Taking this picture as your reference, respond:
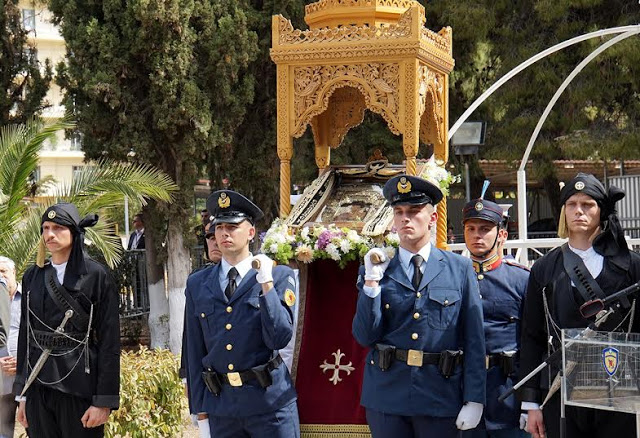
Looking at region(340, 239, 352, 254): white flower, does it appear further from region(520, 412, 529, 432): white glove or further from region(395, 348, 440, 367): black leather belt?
region(520, 412, 529, 432): white glove

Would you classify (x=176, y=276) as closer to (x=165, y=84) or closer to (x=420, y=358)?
(x=165, y=84)

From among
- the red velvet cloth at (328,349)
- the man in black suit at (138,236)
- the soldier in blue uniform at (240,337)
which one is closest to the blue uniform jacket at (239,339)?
the soldier in blue uniform at (240,337)

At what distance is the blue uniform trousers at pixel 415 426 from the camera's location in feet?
16.5

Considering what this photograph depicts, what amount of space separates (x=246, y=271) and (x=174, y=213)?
1059 cm

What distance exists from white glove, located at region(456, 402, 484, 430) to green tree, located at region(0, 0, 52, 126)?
1353 centimetres

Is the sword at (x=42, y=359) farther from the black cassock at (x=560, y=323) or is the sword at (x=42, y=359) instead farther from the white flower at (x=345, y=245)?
the black cassock at (x=560, y=323)

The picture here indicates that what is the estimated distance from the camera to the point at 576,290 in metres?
4.90

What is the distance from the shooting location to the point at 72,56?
1599 cm

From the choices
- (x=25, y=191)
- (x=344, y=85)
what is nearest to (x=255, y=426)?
(x=344, y=85)

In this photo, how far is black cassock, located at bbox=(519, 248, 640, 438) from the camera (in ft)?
15.6

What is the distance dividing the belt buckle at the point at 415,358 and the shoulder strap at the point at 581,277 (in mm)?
824

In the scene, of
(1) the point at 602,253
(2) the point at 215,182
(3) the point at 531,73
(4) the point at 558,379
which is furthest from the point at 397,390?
(3) the point at 531,73

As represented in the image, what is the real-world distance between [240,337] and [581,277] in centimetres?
179

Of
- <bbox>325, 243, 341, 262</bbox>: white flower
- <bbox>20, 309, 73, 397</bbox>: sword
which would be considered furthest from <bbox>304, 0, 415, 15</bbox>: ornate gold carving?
<bbox>20, 309, 73, 397</bbox>: sword
